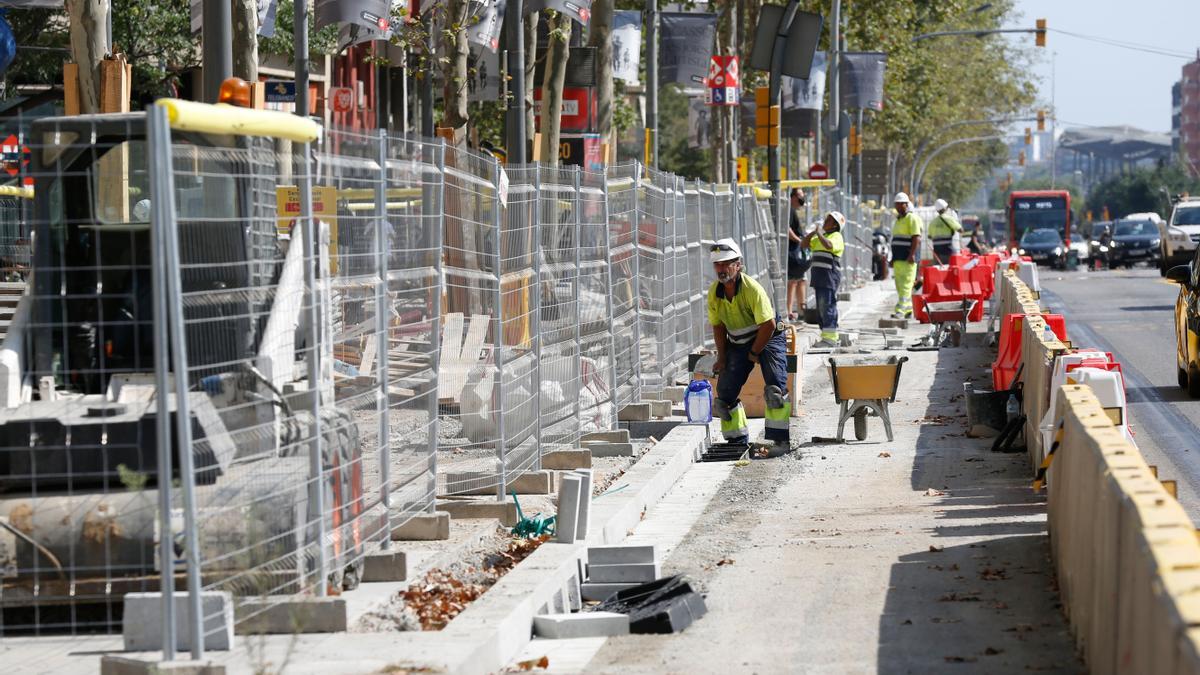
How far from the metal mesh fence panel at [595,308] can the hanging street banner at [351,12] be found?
4.88m

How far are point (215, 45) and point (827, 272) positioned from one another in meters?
15.3

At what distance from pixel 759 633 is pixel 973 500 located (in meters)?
4.21

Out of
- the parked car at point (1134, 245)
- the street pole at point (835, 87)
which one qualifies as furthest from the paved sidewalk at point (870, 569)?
the parked car at point (1134, 245)

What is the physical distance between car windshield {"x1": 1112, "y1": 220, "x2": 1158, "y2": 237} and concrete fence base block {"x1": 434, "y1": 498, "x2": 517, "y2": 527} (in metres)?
55.3

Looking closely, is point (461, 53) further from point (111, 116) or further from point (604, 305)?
point (111, 116)

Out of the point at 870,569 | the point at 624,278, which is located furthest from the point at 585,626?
the point at 624,278

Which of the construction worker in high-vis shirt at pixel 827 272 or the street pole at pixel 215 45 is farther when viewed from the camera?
the construction worker in high-vis shirt at pixel 827 272

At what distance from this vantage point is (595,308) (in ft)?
50.7

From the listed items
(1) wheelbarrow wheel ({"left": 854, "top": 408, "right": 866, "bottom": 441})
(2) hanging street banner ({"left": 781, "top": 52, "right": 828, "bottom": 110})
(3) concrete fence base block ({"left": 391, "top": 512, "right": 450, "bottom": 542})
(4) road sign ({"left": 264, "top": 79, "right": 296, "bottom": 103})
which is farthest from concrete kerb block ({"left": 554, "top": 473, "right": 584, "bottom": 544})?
(2) hanging street banner ({"left": 781, "top": 52, "right": 828, "bottom": 110})

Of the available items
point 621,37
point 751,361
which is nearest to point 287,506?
point 751,361

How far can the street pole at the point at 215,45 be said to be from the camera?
38.6ft

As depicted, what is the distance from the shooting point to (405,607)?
8461mm

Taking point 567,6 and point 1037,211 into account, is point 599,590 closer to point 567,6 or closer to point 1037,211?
point 567,6

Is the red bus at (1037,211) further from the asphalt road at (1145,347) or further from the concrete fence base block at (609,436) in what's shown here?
the concrete fence base block at (609,436)
